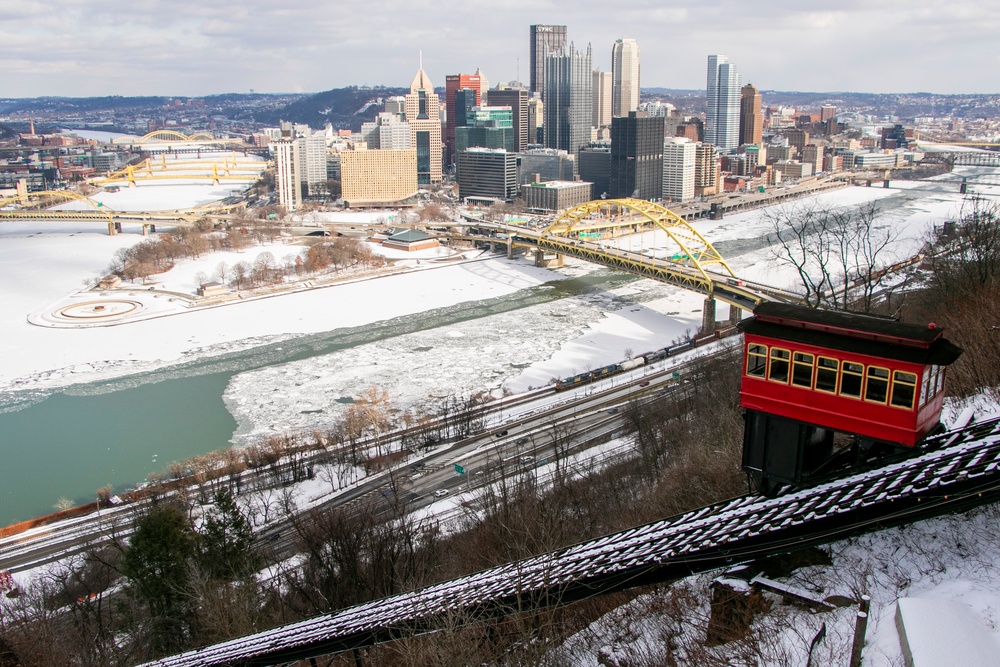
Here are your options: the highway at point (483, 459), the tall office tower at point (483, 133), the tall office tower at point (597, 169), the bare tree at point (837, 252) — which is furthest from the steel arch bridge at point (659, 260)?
the tall office tower at point (483, 133)

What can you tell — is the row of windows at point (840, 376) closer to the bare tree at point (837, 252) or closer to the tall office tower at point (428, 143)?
the bare tree at point (837, 252)

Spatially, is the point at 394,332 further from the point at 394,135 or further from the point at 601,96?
the point at 601,96

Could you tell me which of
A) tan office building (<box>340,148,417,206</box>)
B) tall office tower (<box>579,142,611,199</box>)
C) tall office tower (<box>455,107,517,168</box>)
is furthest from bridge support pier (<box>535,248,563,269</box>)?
tall office tower (<box>455,107,517,168</box>)

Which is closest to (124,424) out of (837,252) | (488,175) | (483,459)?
(483,459)

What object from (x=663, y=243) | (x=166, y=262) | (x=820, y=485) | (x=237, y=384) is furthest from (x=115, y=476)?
(x=663, y=243)

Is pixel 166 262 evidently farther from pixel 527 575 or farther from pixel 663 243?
pixel 527 575

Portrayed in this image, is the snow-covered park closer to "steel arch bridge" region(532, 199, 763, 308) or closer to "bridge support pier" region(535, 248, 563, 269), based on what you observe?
"bridge support pier" region(535, 248, 563, 269)
